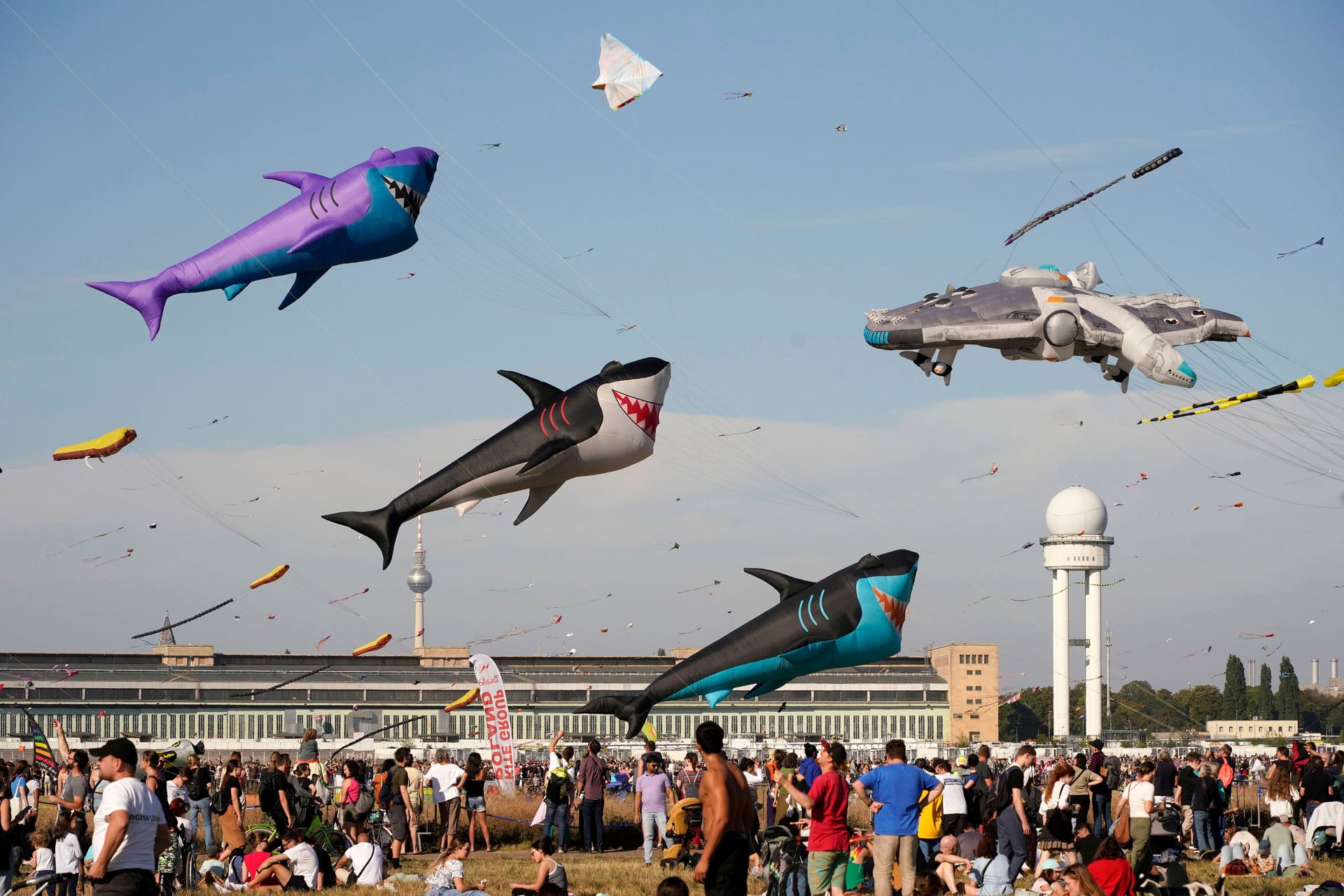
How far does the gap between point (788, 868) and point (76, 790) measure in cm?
879

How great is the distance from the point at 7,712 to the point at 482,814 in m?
106

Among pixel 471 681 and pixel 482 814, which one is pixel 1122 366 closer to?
pixel 482 814

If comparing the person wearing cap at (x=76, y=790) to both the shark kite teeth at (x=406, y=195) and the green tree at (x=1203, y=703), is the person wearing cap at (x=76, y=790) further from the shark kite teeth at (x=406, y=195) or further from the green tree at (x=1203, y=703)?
the green tree at (x=1203, y=703)

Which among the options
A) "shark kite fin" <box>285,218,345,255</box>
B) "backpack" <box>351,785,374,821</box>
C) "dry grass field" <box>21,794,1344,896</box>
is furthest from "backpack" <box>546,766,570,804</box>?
"shark kite fin" <box>285,218,345,255</box>

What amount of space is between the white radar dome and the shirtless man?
10956cm

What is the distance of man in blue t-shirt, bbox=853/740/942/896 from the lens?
48.9 feet

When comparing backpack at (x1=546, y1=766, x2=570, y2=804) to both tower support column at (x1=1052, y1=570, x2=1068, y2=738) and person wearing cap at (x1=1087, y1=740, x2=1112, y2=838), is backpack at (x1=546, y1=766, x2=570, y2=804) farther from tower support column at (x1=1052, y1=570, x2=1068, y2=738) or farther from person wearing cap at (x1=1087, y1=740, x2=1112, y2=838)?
tower support column at (x1=1052, y1=570, x2=1068, y2=738)

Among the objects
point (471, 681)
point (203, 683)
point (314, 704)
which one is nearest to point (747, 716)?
point (471, 681)

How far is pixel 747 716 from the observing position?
12938cm

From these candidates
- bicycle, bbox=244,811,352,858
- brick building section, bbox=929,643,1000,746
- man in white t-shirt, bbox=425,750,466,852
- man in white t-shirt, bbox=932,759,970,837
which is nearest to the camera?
bicycle, bbox=244,811,352,858

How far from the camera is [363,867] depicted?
61.1ft

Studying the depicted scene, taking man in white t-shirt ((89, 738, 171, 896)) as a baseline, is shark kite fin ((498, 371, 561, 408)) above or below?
above

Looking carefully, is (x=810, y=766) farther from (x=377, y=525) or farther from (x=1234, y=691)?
(x=1234, y=691)

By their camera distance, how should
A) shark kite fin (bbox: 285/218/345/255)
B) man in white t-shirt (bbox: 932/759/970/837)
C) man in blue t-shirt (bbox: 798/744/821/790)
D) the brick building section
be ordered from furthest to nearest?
the brick building section → man in blue t-shirt (bbox: 798/744/821/790) → man in white t-shirt (bbox: 932/759/970/837) → shark kite fin (bbox: 285/218/345/255)
